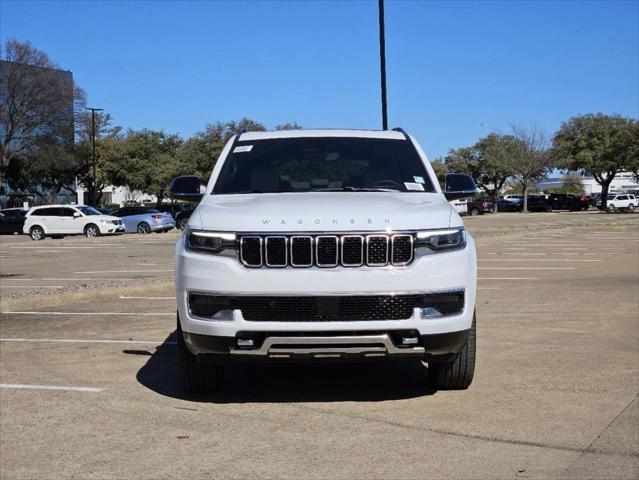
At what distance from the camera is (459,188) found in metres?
6.88

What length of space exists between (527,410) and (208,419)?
6.94 ft

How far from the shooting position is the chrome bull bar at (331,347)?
5.03 meters

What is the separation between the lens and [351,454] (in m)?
4.56

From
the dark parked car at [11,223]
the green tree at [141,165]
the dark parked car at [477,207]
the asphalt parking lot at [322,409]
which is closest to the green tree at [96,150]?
the green tree at [141,165]

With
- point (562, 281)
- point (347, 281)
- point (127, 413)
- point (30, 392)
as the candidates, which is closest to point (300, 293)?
point (347, 281)

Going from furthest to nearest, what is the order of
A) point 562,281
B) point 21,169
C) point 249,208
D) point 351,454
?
point 21,169 → point 562,281 → point 249,208 → point 351,454

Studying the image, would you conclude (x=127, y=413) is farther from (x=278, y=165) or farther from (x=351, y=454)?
(x=278, y=165)

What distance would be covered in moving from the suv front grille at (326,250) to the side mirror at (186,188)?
182 cm

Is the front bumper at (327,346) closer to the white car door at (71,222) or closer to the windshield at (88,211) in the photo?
the white car door at (71,222)

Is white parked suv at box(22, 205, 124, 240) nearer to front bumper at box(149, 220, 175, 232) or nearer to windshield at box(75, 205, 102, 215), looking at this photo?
windshield at box(75, 205, 102, 215)

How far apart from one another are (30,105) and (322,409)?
2390 inches

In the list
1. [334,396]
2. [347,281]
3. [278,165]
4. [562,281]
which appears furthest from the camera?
[562,281]

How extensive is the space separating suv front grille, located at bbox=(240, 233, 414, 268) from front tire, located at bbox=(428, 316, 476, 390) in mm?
967

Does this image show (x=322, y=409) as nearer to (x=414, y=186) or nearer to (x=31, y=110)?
(x=414, y=186)
